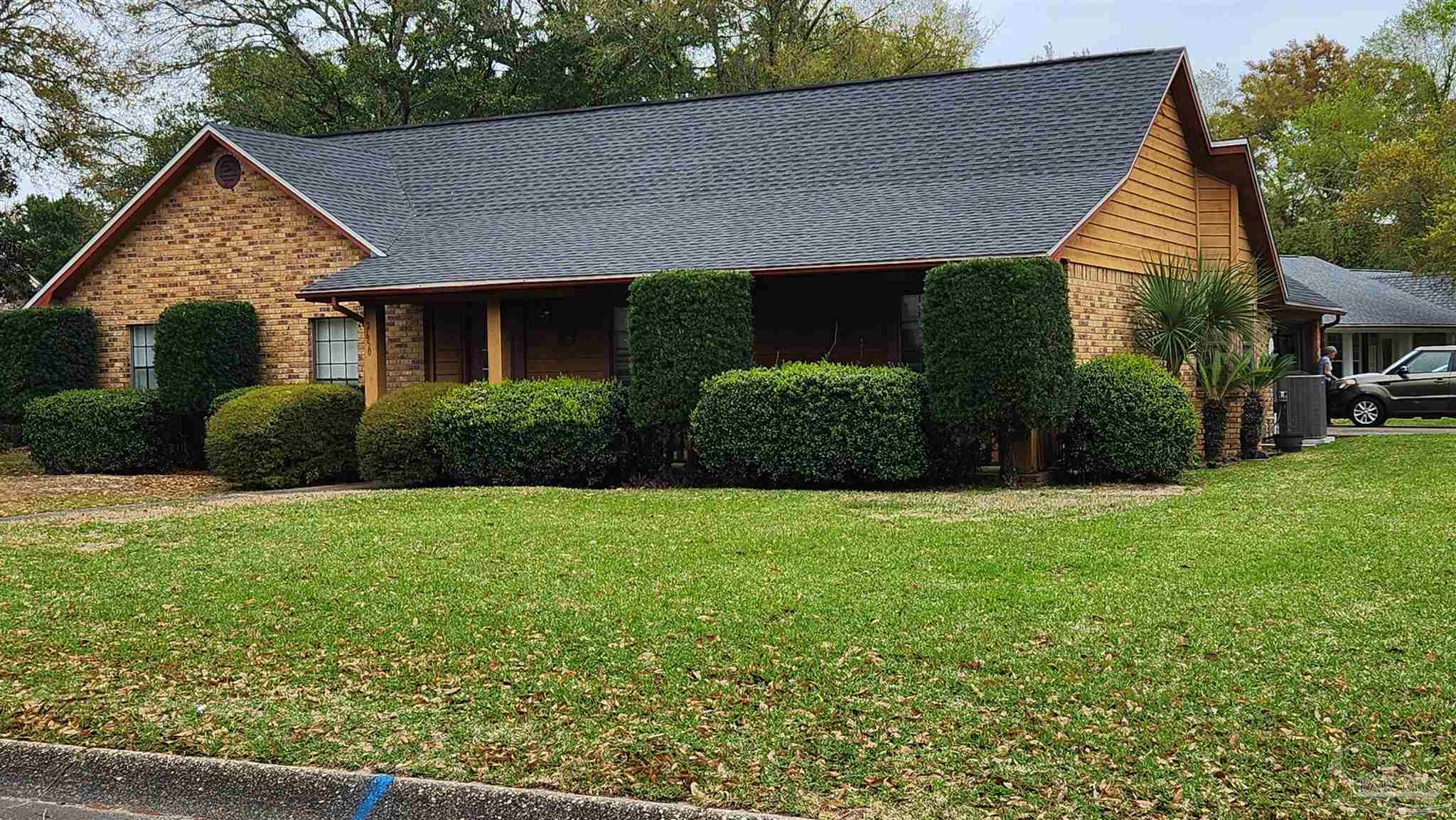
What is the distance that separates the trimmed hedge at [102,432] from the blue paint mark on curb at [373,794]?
16386mm

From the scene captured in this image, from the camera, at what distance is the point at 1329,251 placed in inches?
1971

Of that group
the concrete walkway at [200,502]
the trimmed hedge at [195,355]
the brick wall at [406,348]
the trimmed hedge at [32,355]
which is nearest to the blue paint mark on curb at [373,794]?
the concrete walkway at [200,502]

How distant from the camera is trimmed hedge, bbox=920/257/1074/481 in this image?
44.8 ft

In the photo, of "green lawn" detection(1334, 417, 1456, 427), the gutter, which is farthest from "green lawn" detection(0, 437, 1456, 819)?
"green lawn" detection(1334, 417, 1456, 427)

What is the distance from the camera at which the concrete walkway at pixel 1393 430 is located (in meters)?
23.2

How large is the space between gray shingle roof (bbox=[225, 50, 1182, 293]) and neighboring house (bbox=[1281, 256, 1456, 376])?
2131 cm

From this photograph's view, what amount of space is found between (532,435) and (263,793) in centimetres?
1072

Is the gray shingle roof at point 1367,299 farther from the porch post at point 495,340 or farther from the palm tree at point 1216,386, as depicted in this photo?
the porch post at point 495,340

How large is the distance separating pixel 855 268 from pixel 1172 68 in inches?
248

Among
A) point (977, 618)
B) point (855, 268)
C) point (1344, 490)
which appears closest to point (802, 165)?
point (855, 268)

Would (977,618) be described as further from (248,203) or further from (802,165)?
(248,203)

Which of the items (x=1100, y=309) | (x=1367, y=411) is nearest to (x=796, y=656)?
(x=1100, y=309)

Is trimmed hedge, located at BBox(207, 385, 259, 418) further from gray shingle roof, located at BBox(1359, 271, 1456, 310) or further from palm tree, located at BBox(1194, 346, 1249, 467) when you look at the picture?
gray shingle roof, located at BBox(1359, 271, 1456, 310)

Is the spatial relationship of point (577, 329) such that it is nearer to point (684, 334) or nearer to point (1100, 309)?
point (684, 334)
